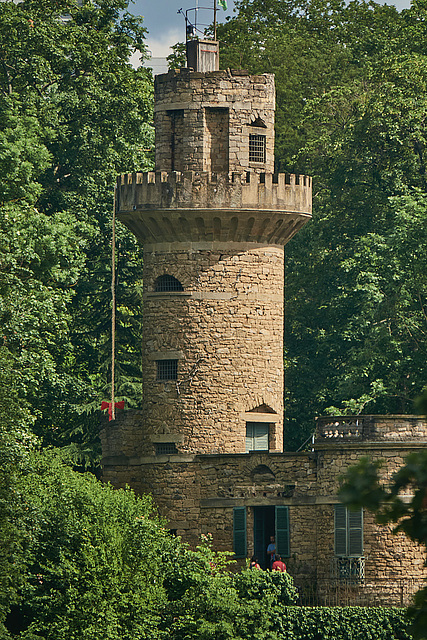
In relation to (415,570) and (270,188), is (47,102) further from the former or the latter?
(415,570)

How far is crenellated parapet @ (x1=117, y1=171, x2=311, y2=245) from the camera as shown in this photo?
40.9 metres

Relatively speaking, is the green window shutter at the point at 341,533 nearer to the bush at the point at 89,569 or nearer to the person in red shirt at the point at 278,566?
the person in red shirt at the point at 278,566

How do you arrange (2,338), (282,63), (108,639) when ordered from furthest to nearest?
1. (282,63)
2. (2,338)
3. (108,639)

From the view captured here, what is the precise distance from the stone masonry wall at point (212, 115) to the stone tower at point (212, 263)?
3 cm

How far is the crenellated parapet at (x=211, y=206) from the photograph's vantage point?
134 ft

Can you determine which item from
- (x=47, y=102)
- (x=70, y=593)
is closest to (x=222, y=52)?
(x=47, y=102)

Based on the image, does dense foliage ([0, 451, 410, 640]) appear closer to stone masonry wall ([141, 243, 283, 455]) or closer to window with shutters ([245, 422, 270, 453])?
stone masonry wall ([141, 243, 283, 455])

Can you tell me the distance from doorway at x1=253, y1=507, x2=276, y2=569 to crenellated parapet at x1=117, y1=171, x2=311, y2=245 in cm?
715

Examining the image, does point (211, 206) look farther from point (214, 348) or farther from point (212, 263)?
point (214, 348)

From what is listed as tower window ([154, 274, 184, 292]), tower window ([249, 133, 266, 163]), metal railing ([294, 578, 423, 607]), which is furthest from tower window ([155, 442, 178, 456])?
tower window ([249, 133, 266, 163])

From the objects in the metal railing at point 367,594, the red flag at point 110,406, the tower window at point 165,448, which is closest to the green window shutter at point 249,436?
the tower window at point 165,448

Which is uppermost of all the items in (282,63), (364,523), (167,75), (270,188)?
(282,63)

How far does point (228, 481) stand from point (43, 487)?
4.84 metres

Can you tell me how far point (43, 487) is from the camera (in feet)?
133
